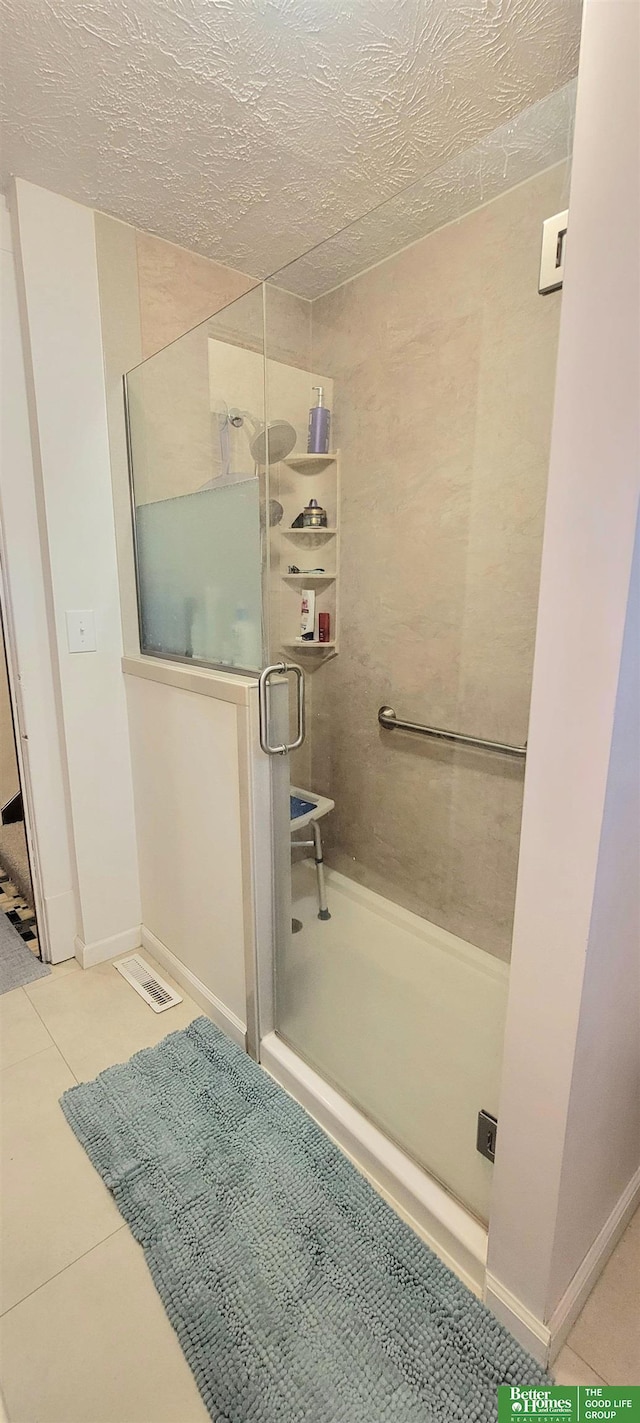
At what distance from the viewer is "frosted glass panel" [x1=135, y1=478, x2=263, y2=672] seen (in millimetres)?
1475

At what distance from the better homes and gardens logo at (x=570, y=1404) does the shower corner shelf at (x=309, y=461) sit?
6.76 feet

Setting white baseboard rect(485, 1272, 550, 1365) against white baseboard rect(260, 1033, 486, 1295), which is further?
white baseboard rect(260, 1033, 486, 1295)

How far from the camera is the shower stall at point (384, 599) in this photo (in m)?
1.37

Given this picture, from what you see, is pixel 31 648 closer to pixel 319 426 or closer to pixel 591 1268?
pixel 319 426

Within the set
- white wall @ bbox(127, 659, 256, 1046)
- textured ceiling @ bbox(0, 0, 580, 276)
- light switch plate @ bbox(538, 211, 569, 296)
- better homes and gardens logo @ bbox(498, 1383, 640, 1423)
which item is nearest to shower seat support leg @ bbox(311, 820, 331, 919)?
white wall @ bbox(127, 659, 256, 1046)

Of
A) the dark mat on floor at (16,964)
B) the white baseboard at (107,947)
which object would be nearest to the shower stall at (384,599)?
the white baseboard at (107,947)

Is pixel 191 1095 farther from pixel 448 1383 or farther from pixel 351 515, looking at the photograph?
pixel 351 515

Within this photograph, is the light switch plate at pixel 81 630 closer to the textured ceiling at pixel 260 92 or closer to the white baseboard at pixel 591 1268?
the textured ceiling at pixel 260 92

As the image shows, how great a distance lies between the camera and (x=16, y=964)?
6.39 feet

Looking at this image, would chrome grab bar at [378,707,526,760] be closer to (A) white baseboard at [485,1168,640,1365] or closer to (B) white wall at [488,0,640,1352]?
(B) white wall at [488,0,640,1352]

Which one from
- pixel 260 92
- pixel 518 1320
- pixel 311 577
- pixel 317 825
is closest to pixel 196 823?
pixel 317 825

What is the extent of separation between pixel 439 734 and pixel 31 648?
4.36 ft

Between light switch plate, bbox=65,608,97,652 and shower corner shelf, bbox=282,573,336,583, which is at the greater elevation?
shower corner shelf, bbox=282,573,336,583

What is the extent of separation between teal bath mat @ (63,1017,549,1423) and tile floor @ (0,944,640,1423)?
40 millimetres
